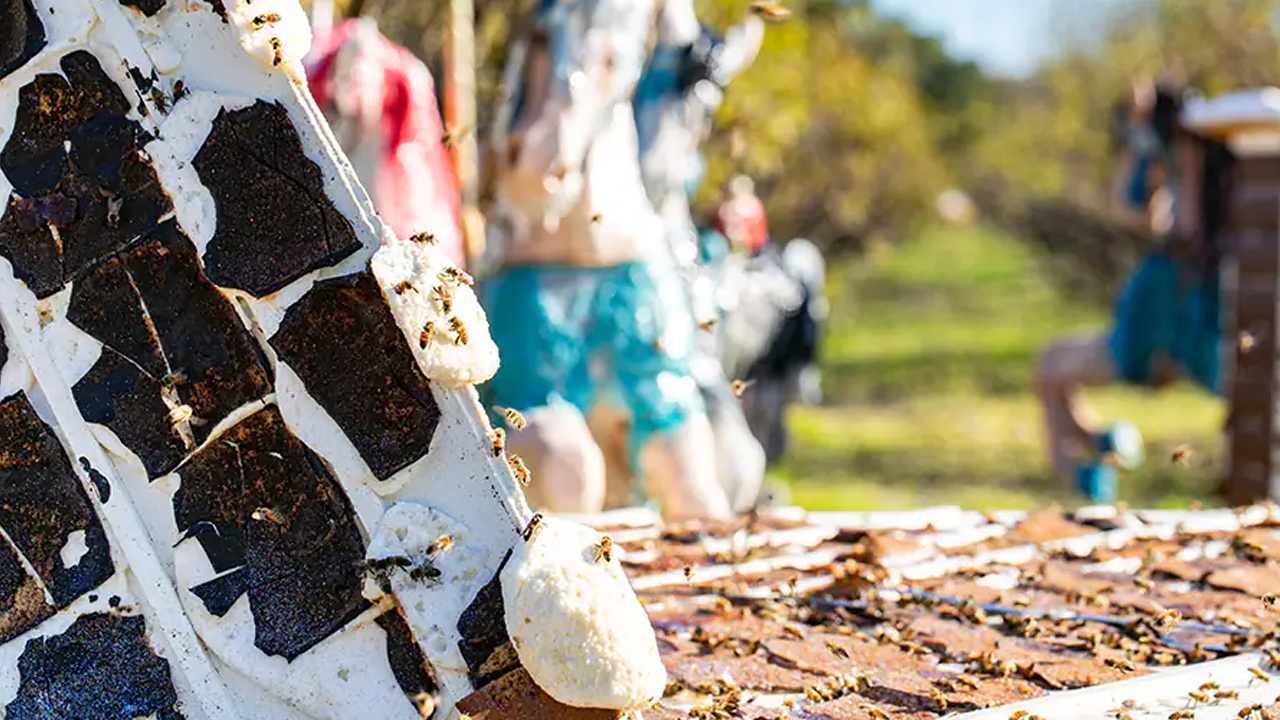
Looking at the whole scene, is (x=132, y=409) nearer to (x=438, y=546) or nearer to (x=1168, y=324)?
(x=438, y=546)

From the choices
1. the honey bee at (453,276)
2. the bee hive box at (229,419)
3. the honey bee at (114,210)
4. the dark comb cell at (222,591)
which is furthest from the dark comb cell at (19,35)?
the dark comb cell at (222,591)

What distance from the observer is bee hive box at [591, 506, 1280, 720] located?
290cm

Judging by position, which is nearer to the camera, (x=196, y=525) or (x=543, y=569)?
(x=543, y=569)

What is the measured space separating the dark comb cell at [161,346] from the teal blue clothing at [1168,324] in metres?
7.40

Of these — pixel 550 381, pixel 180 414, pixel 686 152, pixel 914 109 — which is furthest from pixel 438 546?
pixel 914 109

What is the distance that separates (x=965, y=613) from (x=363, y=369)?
1.58 m

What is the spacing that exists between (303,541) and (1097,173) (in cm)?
2329

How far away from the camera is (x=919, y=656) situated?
10.5 feet

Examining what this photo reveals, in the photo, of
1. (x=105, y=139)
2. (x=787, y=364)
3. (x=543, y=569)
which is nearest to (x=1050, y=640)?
(x=543, y=569)

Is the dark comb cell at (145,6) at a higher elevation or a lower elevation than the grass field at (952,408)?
higher

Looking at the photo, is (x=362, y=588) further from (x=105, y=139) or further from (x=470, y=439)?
(x=105, y=139)

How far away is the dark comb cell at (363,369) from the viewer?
8.25 ft

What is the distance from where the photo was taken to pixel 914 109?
23625mm

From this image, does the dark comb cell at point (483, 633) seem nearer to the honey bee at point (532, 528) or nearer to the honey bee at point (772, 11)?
the honey bee at point (532, 528)
